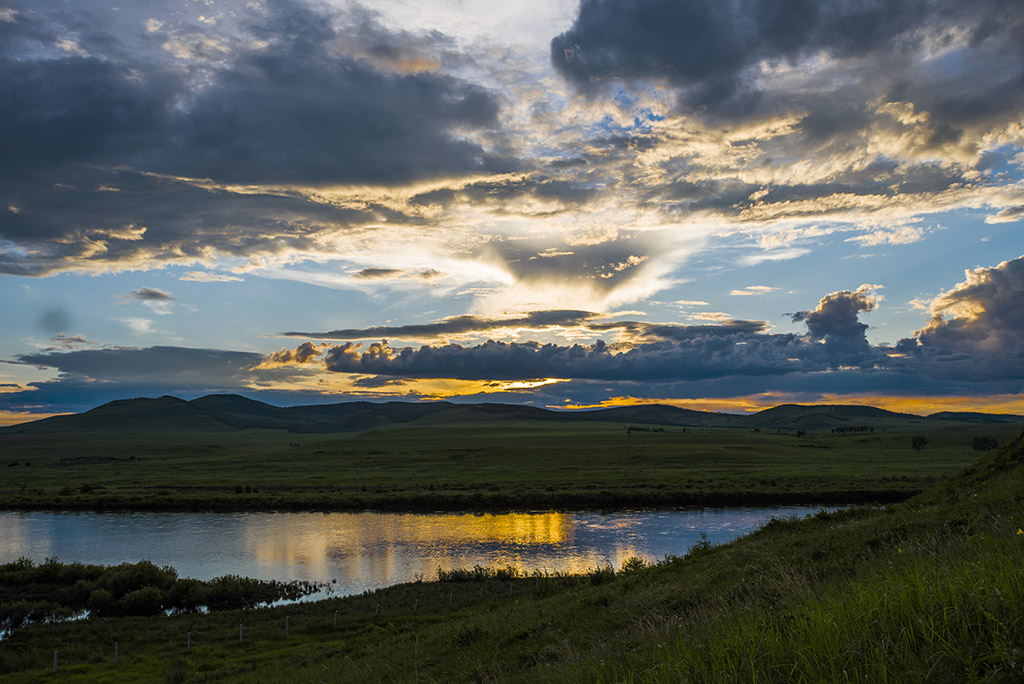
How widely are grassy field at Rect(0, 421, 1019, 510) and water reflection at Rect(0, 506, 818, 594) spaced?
250 inches

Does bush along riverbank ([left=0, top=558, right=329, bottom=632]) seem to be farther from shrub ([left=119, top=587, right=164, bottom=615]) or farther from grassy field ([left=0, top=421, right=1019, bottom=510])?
grassy field ([left=0, top=421, right=1019, bottom=510])

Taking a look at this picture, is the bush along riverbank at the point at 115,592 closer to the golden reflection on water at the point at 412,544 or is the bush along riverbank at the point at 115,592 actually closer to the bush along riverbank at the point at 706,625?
the bush along riverbank at the point at 706,625

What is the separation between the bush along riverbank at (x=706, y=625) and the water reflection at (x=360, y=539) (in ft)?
34.1

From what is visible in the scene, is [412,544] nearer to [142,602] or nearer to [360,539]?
[360,539]

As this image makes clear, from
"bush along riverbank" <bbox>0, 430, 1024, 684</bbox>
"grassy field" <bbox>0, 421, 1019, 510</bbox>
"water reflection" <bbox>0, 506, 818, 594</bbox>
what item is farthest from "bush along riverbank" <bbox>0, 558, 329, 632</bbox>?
"grassy field" <bbox>0, 421, 1019, 510</bbox>

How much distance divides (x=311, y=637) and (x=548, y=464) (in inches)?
3711

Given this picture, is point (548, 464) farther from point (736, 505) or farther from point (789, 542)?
point (789, 542)

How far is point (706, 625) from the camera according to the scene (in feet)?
25.8

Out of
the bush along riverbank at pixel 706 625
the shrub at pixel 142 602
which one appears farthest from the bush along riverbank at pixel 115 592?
the bush along riverbank at pixel 706 625

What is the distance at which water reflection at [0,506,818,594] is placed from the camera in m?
45.5

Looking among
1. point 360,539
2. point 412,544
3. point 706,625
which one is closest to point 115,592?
point 360,539

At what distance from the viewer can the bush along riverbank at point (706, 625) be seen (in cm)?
534

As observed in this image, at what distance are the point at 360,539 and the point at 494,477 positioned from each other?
45.6 meters

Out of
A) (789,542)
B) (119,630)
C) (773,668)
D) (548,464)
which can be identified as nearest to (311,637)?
(119,630)
